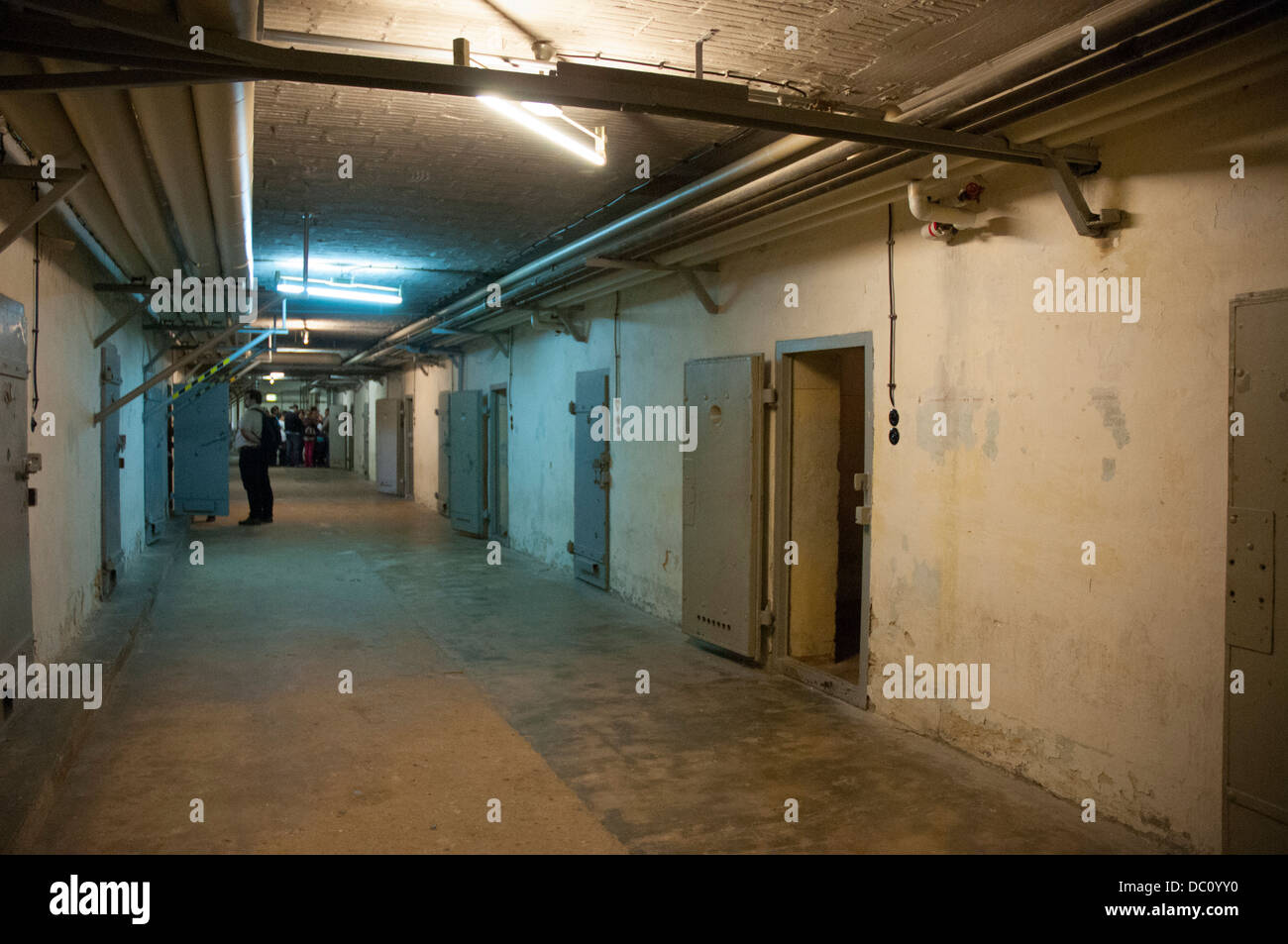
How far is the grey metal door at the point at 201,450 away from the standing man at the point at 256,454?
29 cm

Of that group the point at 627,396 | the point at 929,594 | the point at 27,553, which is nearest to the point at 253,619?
the point at 27,553

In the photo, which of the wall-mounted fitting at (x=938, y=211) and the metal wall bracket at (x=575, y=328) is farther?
the metal wall bracket at (x=575, y=328)

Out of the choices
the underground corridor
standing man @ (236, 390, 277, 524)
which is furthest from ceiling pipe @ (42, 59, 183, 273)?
standing man @ (236, 390, 277, 524)

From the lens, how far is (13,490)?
407cm

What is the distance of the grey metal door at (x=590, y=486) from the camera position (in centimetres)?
822

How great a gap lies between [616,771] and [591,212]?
399 centimetres

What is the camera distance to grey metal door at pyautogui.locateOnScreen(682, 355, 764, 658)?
18.9ft

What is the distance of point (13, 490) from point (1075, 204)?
4.59 meters

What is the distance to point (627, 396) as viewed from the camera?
782 centimetres

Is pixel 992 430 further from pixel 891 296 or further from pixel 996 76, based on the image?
pixel 996 76

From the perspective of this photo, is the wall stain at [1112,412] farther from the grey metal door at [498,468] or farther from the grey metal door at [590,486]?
the grey metal door at [498,468]

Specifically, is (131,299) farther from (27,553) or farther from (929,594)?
(929,594)

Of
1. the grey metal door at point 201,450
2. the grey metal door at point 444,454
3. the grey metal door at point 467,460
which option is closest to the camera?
the grey metal door at point 467,460

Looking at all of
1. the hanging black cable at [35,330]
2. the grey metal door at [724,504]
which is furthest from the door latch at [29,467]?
the grey metal door at [724,504]
